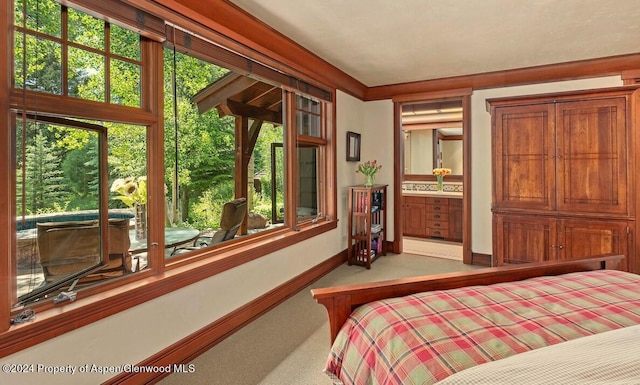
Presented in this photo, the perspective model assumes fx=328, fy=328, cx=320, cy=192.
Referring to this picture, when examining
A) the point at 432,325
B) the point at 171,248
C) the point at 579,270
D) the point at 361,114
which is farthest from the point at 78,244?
the point at 361,114

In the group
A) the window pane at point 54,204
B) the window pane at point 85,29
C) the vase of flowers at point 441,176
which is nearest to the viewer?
the window pane at point 54,204

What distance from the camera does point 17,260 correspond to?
1.47m

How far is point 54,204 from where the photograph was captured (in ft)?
5.37

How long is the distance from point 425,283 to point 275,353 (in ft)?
4.11

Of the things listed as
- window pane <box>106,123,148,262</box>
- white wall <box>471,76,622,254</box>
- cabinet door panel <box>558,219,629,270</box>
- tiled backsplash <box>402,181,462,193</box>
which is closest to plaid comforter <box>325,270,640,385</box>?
window pane <box>106,123,148,262</box>

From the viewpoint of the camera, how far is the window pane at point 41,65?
145 centimetres

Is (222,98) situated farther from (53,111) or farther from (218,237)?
(53,111)

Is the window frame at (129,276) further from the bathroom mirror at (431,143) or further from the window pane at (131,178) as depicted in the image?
the bathroom mirror at (431,143)

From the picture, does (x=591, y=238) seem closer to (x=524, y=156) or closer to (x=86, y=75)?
(x=524, y=156)

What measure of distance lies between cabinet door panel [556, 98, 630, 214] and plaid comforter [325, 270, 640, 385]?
6.90 ft

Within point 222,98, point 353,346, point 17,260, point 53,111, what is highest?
point 222,98

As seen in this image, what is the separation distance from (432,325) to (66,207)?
1.85 meters

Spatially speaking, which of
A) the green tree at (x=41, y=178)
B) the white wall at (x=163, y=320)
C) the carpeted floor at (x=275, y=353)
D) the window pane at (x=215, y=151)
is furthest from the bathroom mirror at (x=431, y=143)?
the green tree at (x=41, y=178)

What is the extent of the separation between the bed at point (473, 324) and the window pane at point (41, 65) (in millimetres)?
1613
